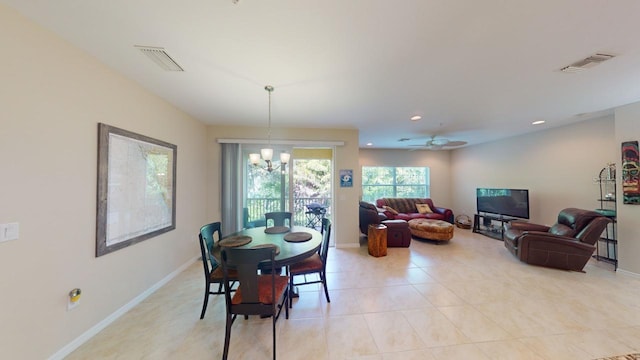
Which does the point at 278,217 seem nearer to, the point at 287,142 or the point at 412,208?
the point at 287,142

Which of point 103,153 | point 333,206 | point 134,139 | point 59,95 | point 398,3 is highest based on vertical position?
point 398,3

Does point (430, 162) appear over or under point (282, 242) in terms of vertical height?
over

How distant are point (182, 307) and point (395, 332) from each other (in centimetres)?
234

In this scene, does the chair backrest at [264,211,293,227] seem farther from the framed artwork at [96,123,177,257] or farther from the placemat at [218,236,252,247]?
the framed artwork at [96,123,177,257]

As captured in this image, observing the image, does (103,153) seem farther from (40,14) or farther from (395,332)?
(395,332)

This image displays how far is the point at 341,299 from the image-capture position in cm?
269

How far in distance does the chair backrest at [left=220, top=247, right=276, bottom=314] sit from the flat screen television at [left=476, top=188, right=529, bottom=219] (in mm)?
6053

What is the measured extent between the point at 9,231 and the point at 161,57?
1.71 m

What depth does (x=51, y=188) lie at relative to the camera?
5.66 ft

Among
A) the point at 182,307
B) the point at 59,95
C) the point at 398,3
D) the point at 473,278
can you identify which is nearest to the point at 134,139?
the point at 59,95

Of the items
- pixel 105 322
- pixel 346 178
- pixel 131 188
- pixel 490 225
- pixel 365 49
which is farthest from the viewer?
pixel 490 225

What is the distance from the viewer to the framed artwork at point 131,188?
84.4 inches

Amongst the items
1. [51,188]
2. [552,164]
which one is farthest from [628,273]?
[51,188]

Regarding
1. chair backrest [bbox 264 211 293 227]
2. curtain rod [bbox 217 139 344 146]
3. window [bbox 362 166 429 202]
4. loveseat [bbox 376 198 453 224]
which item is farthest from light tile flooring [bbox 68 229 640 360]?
window [bbox 362 166 429 202]
